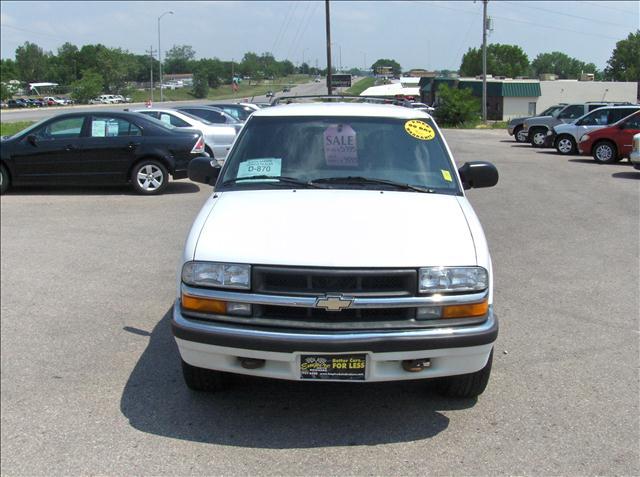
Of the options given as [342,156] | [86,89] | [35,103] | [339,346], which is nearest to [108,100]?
[86,89]

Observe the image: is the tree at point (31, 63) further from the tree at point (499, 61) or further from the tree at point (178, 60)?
the tree at point (499, 61)

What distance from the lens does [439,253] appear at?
3668mm

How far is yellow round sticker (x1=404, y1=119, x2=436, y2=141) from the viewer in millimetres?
4961

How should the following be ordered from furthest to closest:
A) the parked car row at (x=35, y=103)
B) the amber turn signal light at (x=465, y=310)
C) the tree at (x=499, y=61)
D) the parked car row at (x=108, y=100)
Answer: the tree at (x=499, y=61), the parked car row at (x=108, y=100), the parked car row at (x=35, y=103), the amber turn signal light at (x=465, y=310)

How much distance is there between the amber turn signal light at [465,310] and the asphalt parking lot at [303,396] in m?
0.53

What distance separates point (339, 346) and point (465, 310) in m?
0.72

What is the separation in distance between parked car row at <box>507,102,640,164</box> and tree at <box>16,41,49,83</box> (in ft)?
411

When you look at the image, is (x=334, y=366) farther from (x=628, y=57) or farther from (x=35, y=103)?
(x=35, y=103)

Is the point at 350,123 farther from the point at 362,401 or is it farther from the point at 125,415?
the point at 125,415

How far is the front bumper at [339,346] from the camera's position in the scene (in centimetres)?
348

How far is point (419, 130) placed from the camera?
5016mm

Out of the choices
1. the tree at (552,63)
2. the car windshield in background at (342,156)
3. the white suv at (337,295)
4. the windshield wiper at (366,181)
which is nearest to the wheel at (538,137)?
the car windshield in background at (342,156)

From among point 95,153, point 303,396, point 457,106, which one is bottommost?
point 303,396

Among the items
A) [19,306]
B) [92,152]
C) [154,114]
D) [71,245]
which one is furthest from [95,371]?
[154,114]
